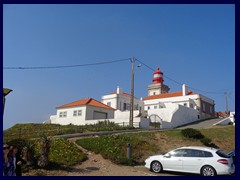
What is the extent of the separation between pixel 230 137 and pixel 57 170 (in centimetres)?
2078

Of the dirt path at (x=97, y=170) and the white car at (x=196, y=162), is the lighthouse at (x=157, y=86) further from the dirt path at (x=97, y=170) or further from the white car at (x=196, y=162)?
the white car at (x=196, y=162)

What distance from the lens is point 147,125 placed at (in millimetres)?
36875

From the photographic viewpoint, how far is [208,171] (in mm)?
13297

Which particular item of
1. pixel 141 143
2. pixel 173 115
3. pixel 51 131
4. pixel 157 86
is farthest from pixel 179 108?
pixel 157 86

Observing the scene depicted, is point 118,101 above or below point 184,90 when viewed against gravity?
below

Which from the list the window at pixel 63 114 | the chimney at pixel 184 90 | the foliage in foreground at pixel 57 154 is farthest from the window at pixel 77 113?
the foliage in foreground at pixel 57 154

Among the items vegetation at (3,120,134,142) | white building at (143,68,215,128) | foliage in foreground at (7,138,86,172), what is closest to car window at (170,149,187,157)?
foliage in foreground at (7,138,86,172)

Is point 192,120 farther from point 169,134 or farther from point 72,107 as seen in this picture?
point 169,134

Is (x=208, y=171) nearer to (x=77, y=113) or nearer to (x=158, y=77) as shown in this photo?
(x=77, y=113)

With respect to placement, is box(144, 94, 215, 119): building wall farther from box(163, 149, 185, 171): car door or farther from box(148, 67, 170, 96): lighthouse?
box(163, 149, 185, 171): car door

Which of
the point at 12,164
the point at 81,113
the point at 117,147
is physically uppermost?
the point at 81,113

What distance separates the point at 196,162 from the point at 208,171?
65cm
